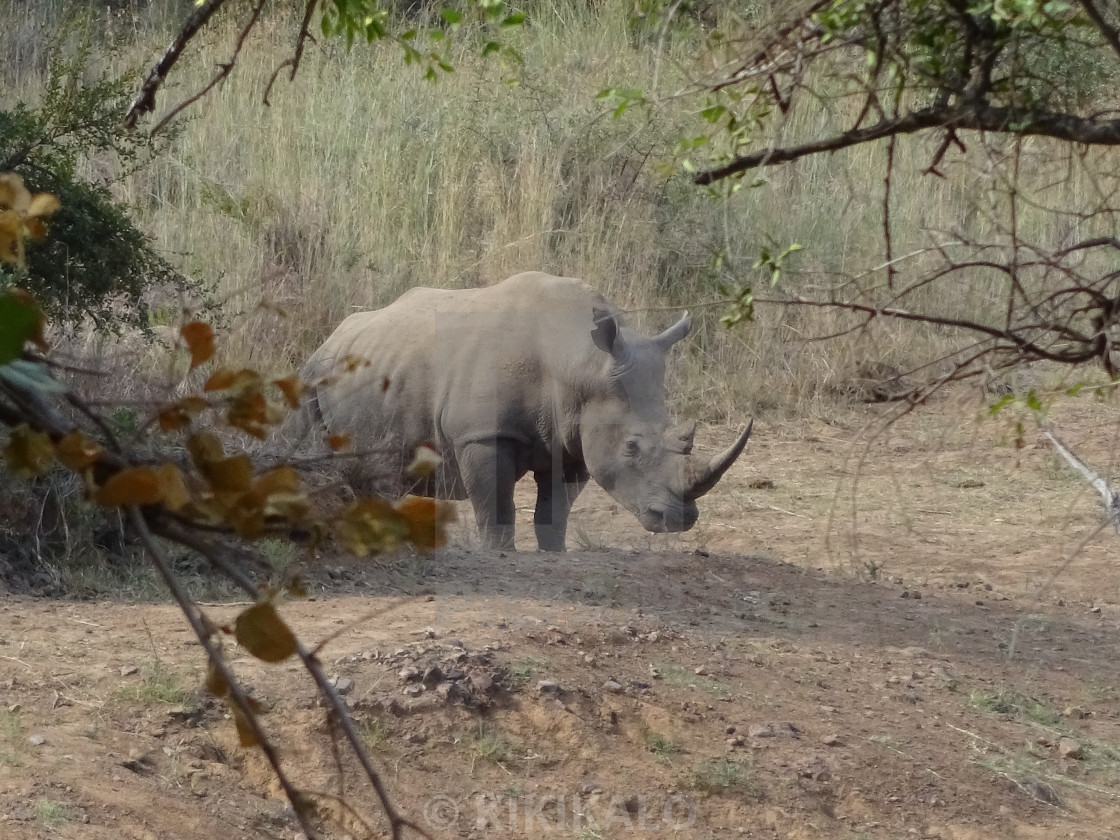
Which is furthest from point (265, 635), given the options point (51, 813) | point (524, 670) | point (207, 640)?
point (524, 670)

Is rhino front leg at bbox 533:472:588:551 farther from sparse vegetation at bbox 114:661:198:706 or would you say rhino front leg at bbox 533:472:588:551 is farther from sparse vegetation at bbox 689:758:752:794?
sparse vegetation at bbox 114:661:198:706

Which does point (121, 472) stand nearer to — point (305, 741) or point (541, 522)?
point (305, 741)

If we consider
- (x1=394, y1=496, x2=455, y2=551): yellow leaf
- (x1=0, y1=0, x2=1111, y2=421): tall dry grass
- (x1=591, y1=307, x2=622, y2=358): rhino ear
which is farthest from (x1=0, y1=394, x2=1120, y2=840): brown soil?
(x1=0, y1=0, x2=1111, y2=421): tall dry grass

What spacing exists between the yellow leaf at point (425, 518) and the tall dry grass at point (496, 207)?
7.64 metres

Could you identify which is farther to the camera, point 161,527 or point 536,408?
point 536,408

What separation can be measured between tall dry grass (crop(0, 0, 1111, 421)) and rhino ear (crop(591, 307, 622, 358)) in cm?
262

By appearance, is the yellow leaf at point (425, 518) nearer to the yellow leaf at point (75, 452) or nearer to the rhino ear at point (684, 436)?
the yellow leaf at point (75, 452)

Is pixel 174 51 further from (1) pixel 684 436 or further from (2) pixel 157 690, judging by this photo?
(1) pixel 684 436

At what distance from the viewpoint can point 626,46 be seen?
12.5 metres

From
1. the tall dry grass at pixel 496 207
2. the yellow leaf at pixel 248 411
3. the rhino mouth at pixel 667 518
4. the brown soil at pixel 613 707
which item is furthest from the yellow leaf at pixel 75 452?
the tall dry grass at pixel 496 207

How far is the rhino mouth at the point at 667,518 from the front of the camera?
6684 millimetres

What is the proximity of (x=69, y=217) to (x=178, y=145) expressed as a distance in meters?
5.29

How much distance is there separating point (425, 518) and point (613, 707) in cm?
349

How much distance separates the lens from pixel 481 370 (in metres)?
6.63
